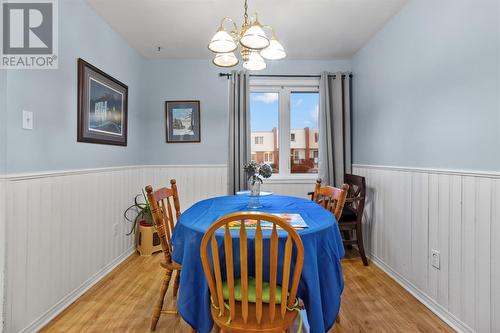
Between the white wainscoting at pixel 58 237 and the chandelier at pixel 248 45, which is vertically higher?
the chandelier at pixel 248 45

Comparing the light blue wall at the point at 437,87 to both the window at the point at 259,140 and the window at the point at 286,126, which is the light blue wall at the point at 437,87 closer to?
the window at the point at 286,126

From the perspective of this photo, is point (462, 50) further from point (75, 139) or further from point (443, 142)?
point (75, 139)

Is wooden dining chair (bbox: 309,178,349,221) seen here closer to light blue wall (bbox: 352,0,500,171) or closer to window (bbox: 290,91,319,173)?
light blue wall (bbox: 352,0,500,171)

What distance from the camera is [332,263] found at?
4.29 feet

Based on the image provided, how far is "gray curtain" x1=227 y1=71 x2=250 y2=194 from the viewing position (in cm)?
340

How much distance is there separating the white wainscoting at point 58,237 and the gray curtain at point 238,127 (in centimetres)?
122

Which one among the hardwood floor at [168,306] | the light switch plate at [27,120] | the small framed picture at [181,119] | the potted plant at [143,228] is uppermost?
the small framed picture at [181,119]

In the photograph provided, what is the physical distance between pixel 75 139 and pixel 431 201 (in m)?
2.84

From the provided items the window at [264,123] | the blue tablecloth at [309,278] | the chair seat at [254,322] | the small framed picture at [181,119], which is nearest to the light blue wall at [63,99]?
the small framed picture at [181,119]

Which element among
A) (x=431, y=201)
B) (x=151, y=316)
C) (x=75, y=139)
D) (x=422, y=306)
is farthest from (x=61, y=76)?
(x=422, y=306)

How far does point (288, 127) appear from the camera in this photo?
3.67 metres

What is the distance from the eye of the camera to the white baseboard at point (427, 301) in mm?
1747

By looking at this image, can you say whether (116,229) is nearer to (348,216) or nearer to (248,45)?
(248,45)

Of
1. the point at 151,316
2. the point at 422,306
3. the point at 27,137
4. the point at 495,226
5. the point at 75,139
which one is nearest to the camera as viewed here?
the point at 495,226
